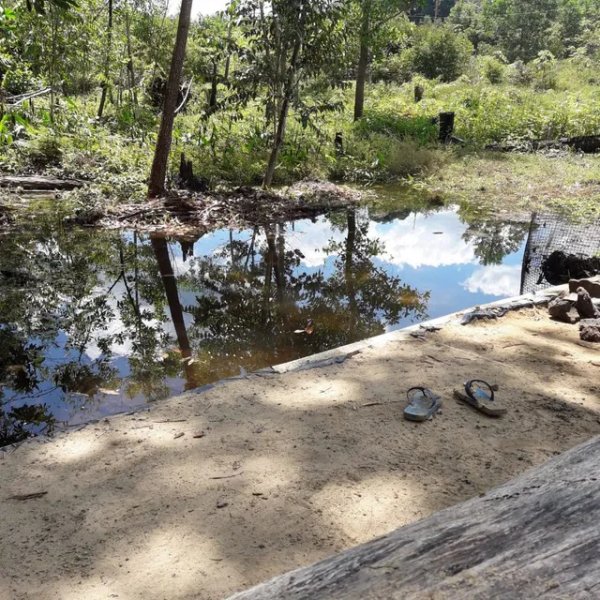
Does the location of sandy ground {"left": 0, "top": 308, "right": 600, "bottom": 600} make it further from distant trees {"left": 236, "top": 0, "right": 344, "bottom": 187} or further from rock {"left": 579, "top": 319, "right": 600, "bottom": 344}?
distant trees {"left": 236, "top": 0, "right": 344, "bottom": 187}

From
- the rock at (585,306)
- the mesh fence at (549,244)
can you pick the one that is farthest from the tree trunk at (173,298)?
the mesh fence at (549,244)

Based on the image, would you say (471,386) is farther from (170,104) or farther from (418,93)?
(418,93)

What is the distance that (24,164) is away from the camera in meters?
10.8

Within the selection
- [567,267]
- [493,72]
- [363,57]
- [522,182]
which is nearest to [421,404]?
[567,267]

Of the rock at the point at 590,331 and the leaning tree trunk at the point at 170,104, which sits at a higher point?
the leaning tree trunk at the point at 170,104

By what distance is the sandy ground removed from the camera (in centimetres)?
231

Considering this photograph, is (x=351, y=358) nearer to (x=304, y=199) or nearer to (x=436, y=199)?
(x=304, y=199)

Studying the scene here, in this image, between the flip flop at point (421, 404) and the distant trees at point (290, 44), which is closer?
the flip flop at point (421, 404)

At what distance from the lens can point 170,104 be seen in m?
8.66

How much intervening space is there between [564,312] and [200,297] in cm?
350

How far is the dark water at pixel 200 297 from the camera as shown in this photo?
13.9 ft

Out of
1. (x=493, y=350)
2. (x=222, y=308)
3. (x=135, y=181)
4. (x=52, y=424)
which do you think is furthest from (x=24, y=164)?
(x=493, y=350)

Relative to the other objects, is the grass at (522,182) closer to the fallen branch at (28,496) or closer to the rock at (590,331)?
the rock at (590,331)

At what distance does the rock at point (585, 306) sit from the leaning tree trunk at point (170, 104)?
6324 mm
